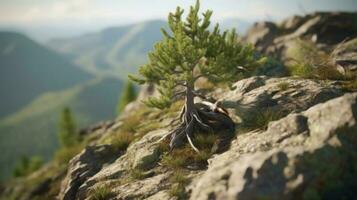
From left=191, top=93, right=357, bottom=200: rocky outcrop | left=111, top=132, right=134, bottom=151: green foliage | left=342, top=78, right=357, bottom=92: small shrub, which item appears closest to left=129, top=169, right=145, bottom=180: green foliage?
left=191, top=93, right=357, bottom=200: rocky outcrop

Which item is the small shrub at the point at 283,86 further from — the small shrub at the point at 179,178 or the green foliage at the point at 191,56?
the small shrub at the point at 179,178

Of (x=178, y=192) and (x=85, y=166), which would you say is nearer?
(x=178, y=192)

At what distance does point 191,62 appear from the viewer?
13836mm

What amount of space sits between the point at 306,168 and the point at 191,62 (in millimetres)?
7176

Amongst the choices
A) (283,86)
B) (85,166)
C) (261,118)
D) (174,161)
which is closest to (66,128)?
(85,166)

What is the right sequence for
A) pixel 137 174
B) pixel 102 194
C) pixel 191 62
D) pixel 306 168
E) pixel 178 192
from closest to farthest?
pixel 306 168 < pixel 178 192 < pixel 102 194 < pixel 137 174 < pixel 191 62

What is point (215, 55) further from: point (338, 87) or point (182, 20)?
point (338, 87)

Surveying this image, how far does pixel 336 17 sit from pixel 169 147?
2821cm

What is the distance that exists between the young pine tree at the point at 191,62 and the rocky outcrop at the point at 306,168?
4695mm

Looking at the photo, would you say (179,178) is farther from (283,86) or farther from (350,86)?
(350,86)

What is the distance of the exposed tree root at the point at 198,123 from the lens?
14508 mm

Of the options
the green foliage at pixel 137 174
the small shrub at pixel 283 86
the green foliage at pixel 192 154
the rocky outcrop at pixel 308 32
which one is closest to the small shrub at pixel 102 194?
the green foliage at pixel 137 174

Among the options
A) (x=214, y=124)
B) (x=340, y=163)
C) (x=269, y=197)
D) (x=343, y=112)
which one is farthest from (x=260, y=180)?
(x=214, y=124)

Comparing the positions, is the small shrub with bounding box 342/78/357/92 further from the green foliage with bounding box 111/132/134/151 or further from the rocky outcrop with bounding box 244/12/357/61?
the rocky outcrop with bounding box 244/12/357/61
